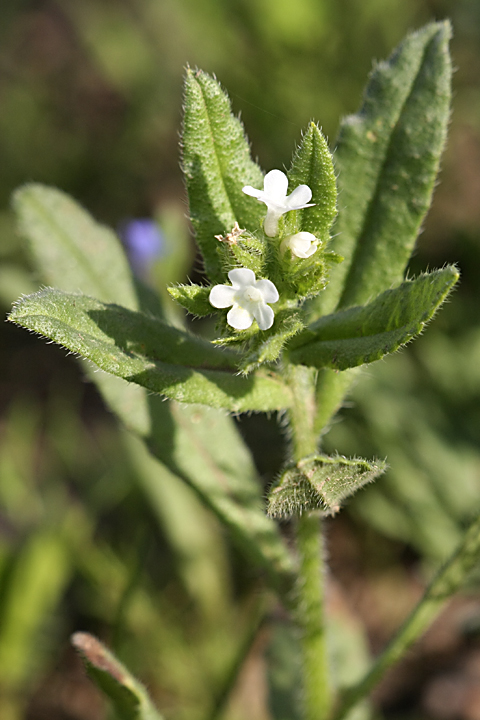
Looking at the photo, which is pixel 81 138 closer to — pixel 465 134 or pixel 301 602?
pixel 465 134

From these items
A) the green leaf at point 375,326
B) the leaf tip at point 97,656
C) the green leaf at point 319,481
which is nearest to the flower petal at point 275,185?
the green leaf at point 375,326

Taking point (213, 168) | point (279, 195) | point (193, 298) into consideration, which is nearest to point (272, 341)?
point (193, 298)

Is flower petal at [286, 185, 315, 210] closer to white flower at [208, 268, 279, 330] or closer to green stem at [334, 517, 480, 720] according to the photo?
white flower at [208, 268, 279, 330]

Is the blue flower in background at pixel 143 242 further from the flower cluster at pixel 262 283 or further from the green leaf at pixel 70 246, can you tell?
the flower cluster at pixel 262 283

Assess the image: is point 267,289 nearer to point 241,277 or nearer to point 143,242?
point 241,277

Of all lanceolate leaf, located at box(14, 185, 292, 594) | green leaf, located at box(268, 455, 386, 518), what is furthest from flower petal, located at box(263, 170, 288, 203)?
lanceolate leaf, located at box(14, 185, 292, 594)

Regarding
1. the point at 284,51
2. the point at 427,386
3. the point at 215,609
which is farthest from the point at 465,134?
the point at 215,609
